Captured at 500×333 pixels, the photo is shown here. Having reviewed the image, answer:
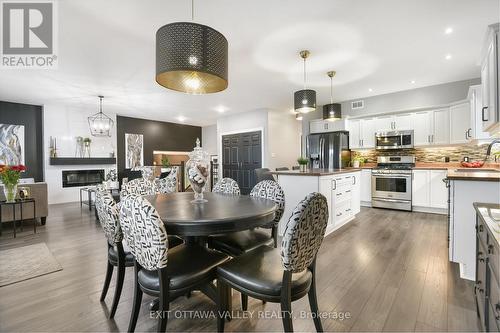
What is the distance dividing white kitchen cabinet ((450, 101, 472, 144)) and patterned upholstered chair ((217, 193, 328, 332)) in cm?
493

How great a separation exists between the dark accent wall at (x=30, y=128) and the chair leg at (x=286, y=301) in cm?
744

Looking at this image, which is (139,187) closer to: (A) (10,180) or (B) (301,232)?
(A) (10,180)

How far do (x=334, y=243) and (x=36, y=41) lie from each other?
4.66 metres

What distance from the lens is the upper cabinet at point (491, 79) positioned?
1.76 meters

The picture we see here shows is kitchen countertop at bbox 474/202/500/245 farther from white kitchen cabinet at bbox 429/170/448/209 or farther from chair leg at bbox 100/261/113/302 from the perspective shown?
white kitchen cabinet at bbox 429/170/448/209

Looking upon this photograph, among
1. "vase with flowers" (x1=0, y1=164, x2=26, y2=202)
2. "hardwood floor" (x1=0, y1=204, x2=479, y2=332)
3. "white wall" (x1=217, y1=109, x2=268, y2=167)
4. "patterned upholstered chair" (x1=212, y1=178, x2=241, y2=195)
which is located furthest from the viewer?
"white wall" (x1=217, y1=109, x2=268, y2=167)

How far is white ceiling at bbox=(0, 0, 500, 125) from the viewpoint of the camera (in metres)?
2.37

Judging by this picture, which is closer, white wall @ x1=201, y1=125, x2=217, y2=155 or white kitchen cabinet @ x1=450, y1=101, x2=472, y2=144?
white kitchen cabinet @ x1=450, y1=101, x2=472, y2=144

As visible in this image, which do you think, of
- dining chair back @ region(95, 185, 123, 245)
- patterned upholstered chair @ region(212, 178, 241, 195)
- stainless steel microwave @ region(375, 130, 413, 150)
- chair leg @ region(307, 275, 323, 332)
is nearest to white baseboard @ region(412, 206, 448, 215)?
stainless steel microwave @ region(375, 130, 413, 150)

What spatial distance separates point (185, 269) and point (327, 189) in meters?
2.57

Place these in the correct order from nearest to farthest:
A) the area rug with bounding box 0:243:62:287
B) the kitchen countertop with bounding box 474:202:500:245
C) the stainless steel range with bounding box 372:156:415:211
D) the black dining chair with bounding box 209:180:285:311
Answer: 1. the kitchen countertop with bounding box 474:202:500:245
2. the black dining chair with bounding box 209:180:285:311
3. the area rug with bounding box 0:243:62:287
4. the stainless steel range with bounding box 372:156:415:211

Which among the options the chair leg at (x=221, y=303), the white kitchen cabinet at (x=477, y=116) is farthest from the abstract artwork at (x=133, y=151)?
the white kitchen cabinet at (x=477, y=116)

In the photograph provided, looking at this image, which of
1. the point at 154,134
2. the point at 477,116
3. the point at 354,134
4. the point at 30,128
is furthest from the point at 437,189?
the point at 30,128

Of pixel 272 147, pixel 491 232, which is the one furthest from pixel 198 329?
pixel 272 147
